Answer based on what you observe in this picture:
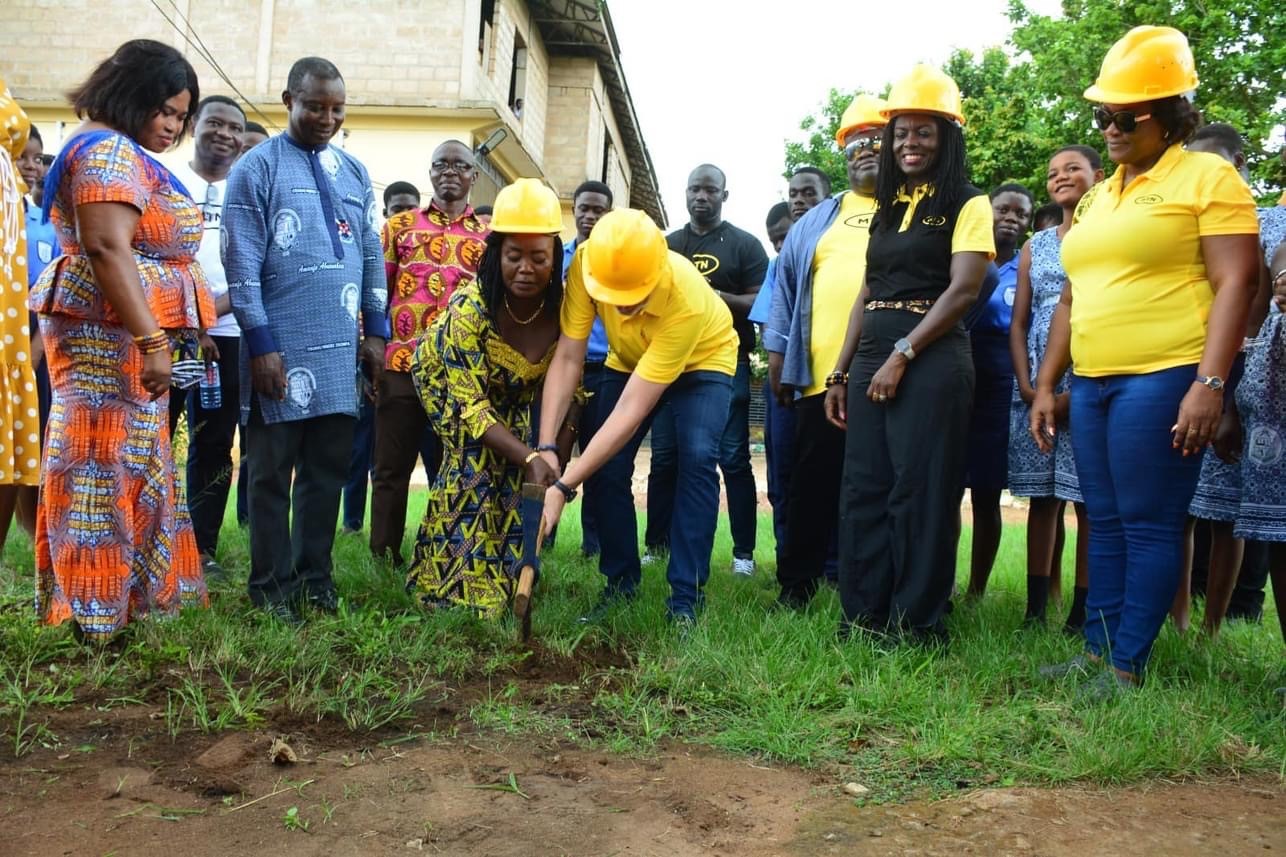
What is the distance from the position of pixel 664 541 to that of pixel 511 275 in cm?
222

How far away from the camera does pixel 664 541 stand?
19.4 feet

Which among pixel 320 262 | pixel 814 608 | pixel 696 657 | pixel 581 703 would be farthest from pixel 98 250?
pixel 814 608

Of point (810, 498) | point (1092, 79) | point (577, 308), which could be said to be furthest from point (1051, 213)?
point (1092, 79)

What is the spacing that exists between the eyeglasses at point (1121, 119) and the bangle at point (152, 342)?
3009 millimetres

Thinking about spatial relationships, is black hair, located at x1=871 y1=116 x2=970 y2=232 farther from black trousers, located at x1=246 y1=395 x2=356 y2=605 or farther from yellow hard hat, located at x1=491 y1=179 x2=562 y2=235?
black trousers, located at x1=246 y1=395 x2=356 y2=605

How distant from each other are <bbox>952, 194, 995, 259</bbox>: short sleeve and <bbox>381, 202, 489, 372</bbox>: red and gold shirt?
2.40 metres

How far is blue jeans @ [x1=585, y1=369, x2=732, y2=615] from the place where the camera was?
163 inches

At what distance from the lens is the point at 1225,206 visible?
321 cm

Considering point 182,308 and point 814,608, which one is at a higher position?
point 182,308

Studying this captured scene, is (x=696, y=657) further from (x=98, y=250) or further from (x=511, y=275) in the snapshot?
(x=98, y=250)

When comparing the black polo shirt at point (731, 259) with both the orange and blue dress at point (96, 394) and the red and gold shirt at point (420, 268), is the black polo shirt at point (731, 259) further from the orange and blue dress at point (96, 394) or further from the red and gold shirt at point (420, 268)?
the orange and blue dress at point (96, 394)

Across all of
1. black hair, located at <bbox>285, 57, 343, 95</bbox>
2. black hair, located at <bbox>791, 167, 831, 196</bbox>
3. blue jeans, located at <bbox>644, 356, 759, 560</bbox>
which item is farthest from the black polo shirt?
black hair, located at <bbox>285, 57, 343, 95</bbox>

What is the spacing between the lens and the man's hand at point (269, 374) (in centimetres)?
385

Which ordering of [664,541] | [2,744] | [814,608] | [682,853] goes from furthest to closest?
[664,541] < [814,608] < [2,744] < [682,853]
